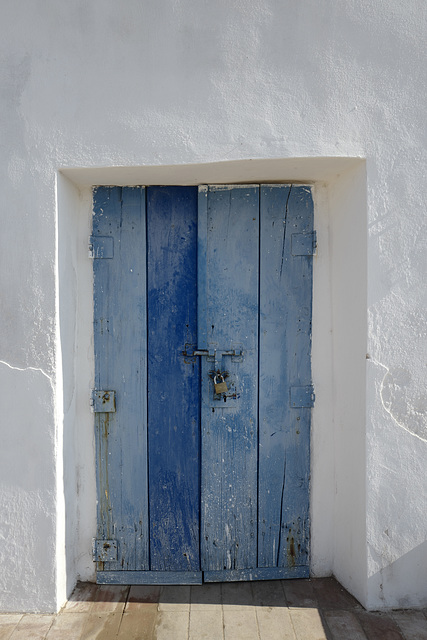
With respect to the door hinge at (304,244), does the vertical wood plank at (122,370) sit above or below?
below

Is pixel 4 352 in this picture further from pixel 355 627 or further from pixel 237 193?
pixel 355 627

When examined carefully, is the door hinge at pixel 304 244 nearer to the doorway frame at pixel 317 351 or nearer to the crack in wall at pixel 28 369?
the doorway frame at pixel 317 351

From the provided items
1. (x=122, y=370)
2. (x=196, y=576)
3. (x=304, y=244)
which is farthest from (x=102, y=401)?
(x=304, y=244)

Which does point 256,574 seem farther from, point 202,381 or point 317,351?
point 317,351

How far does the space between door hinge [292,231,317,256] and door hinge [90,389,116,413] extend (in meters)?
1.20

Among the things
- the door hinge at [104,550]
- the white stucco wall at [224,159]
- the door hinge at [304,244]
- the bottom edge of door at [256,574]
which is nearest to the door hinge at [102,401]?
the white stucco wall at [224,159]

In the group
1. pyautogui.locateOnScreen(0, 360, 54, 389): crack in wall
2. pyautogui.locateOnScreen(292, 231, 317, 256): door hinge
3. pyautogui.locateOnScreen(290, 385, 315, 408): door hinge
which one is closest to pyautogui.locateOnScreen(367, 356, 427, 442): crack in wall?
pyautogui.locateOnScreen(290, 385, 315, 408): door hinge

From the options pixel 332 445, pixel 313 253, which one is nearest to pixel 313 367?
pixel 332 445

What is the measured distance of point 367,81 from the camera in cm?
220

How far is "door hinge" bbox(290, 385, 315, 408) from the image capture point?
2523 millimetres

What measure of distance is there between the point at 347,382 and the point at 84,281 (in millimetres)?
1432

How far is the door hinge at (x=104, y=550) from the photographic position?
2.54 m

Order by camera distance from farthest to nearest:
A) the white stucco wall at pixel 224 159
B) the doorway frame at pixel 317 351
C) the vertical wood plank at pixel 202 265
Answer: the vertical wood plank at pixel 202 265 < the doorway frame at pixel 317 351 < the white stucco wall at pixel 224 159

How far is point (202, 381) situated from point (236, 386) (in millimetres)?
179
